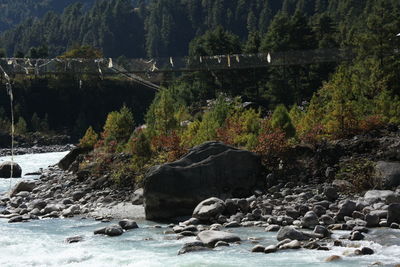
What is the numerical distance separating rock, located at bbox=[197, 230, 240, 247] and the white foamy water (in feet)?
1.00

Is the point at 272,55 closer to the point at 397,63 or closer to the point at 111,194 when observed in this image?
the point at 397,63

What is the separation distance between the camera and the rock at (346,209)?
15.6 metres

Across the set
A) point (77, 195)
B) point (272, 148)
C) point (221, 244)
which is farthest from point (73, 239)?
point (272, 148)

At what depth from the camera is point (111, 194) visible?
902 inches

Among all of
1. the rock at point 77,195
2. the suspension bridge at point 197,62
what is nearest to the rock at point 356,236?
the rock at point 77,195

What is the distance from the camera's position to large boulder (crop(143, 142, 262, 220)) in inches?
722

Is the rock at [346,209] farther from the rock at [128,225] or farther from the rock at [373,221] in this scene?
the rock at [128,225]

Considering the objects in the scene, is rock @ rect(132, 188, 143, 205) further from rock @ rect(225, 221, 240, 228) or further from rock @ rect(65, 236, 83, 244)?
rock @ rect(225, 221, 240, 228)

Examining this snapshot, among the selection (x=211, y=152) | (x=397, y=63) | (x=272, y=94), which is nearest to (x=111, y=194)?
(x=211, y=152)

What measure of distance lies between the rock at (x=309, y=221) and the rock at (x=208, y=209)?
2724 millimetres

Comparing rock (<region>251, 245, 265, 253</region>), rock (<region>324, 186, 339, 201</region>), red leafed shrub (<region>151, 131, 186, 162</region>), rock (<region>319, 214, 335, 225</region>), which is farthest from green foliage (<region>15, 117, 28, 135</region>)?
rock (<region>251, 245, 265, 253</region>)

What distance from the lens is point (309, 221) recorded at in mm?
15062

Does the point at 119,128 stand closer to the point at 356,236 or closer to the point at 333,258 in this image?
the point at 356,236

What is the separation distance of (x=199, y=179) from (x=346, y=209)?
5181 millimetres
